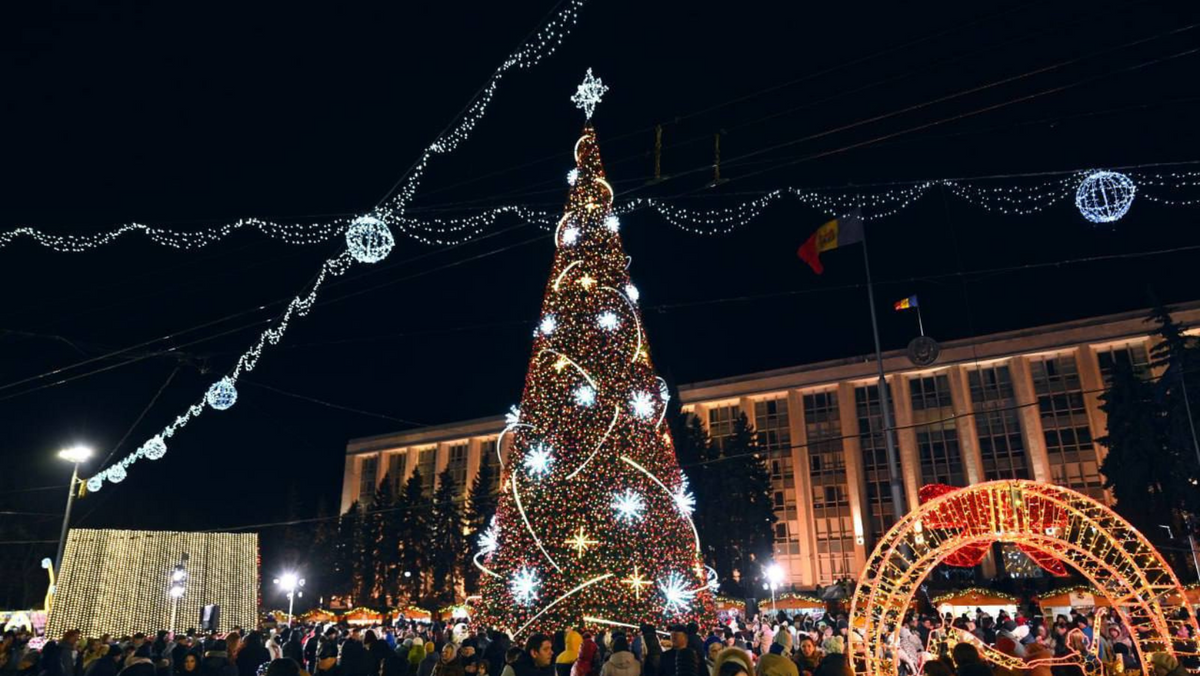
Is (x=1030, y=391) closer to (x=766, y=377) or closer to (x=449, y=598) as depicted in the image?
(x=766, y=377)

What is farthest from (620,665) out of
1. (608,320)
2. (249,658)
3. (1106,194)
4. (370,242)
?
(1106,194)

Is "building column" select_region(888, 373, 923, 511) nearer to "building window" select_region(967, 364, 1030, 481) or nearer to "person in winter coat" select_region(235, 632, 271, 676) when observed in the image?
"building window" select_region(967, 364, 1030, 481)

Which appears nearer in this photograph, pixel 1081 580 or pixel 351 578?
pixel 1081 580

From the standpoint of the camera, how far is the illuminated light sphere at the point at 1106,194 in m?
11.2

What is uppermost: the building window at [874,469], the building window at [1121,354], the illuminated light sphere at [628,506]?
the building window at [1121,354]

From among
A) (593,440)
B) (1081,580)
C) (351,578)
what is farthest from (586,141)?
(351,578)

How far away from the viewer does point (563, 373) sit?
15.2 meters

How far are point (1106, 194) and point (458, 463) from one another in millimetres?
66999

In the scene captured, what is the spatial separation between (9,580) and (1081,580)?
6247 cm

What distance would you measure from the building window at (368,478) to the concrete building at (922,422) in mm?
38864

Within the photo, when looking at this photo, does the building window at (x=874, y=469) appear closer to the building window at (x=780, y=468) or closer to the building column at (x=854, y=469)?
the building column at (x=854, y=469)

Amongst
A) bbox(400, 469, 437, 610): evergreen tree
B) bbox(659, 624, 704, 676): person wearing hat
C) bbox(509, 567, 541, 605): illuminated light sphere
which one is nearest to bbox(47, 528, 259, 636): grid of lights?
bbox(509, 567, 541, 605): illuminated light sphere

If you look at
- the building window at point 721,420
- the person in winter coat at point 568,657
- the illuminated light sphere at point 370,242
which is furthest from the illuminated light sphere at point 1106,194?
the building window at point 721,420

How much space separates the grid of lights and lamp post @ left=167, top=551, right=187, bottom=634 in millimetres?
30
